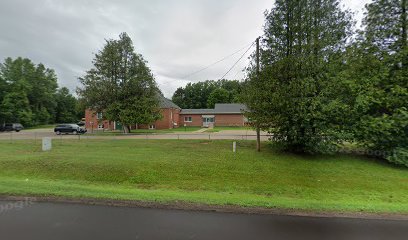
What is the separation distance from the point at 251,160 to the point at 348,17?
404 inches

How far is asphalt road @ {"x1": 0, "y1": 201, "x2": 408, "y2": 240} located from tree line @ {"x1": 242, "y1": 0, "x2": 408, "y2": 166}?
27.4ft

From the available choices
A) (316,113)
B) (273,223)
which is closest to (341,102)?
(316,113)

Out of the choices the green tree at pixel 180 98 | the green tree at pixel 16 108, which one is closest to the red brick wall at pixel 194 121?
the green tree at pixel 16 108

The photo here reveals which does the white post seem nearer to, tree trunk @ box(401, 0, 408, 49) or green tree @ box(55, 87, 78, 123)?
tree trunk @ box(401, 0, 408, 49)

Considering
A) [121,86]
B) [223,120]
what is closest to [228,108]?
[223,120]

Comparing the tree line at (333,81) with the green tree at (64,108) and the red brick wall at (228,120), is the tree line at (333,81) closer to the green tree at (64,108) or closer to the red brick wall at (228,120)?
the red brick wall at (228,120)

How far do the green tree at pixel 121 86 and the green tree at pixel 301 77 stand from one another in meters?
17.7

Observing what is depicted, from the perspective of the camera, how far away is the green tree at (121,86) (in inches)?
1148

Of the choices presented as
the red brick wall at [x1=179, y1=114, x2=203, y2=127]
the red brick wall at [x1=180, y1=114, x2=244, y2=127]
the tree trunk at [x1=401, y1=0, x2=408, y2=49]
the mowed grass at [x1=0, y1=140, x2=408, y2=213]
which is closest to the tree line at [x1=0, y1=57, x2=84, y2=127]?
the red brick wall at [x1=179, y1=114, x2=203, y2=127]

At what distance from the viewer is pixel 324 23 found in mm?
14172

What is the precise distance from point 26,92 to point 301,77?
5739cm

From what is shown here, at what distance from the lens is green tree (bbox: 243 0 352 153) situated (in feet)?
42.2

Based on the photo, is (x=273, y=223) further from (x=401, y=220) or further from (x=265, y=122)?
(x=265, y=122)

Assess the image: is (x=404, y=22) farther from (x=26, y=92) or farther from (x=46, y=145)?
(x=26, y=92)
